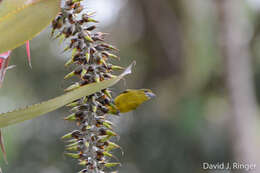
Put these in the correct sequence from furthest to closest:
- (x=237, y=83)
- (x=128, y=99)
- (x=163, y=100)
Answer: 1. (x=163, y=100)
2. (x=237, y=83)
3. (x=128, y=99)

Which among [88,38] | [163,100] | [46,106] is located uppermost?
[163,100]

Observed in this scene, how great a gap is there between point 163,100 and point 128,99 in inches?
152

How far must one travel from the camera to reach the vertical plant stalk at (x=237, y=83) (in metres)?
3.01

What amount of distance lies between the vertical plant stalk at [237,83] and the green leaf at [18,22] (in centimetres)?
271

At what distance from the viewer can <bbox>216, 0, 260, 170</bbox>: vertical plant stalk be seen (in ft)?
9.87

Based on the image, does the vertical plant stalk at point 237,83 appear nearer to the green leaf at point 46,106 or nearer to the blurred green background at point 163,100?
the blurred green background at point 163,100

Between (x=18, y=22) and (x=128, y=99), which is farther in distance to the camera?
(x=128, y=99)

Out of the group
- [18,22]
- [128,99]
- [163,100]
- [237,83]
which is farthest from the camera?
[163,100]

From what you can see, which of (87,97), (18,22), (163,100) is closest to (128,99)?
(87,97)

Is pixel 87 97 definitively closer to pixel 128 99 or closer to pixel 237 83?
pixel 128 99

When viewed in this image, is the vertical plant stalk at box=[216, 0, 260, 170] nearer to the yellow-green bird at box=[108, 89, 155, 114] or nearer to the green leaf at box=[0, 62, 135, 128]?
the yellow-green bird at box=[108, 89, 155, 114]

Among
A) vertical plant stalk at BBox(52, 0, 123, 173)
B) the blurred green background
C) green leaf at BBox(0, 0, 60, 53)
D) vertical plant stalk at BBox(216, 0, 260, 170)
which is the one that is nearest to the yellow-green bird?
vertical plant stalk at BBox(52, 0, 123, 173)

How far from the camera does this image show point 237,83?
3.12m

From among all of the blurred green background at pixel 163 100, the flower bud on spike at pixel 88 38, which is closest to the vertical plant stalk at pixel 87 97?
the flower bud on spike at pixel 88 38
